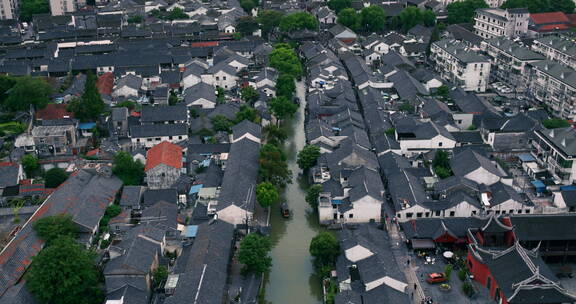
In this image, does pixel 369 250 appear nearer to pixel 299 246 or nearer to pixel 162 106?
pixel 299 246

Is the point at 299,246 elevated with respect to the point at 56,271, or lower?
lower

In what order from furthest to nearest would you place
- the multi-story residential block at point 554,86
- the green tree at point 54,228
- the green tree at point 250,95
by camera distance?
1. the green tree at point 250,95
2. the multi-story residential block at point 554,86
3. the green tree at point 54,228

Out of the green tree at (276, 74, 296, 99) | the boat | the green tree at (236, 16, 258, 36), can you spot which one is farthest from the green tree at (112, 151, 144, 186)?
the green tree at (236, 16, 258, 36)

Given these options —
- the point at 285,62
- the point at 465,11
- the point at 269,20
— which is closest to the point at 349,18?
the point at 269,20

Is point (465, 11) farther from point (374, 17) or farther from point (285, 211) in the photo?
point (285, 211)

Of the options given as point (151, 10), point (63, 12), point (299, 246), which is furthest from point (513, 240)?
point (63, 12)

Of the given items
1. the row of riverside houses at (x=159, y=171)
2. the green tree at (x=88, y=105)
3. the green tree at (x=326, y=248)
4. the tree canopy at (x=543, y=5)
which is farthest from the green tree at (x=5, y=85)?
the tree canopy at (x=543, y=5)

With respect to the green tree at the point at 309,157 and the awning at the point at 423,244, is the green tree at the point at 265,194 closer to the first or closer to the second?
the green tree at the point at 309,157
